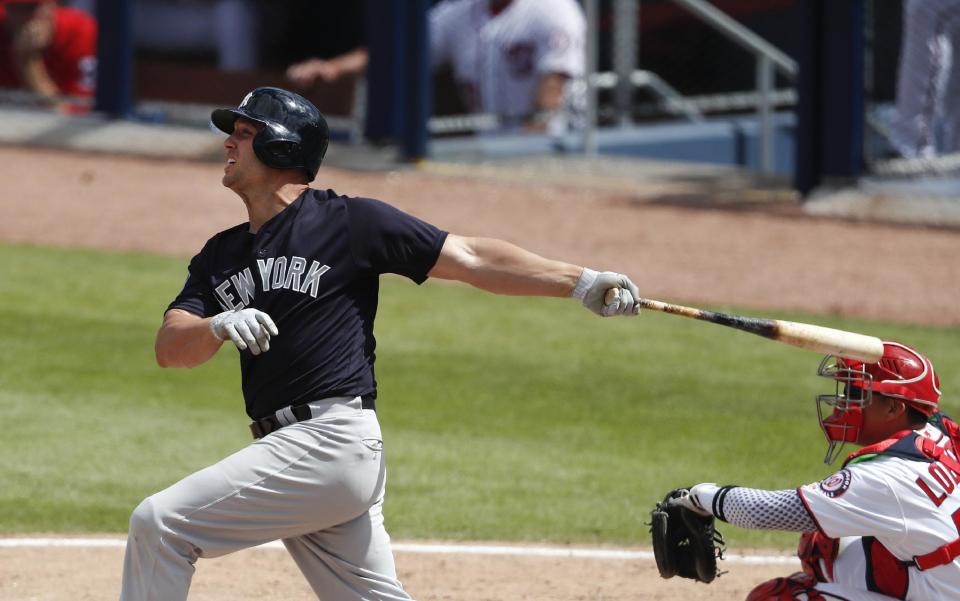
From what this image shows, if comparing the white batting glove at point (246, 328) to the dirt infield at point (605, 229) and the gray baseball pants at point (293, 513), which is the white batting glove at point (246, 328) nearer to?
the gray baseball pants at point (293, 513)

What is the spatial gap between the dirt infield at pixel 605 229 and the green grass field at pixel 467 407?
0.51m

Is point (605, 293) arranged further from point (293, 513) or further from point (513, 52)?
point (513, 52)

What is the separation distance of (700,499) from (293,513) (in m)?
1.12

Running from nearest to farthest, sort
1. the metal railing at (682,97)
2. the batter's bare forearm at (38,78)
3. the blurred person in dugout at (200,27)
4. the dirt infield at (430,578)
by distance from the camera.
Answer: the dirt infield at (430,578) < the metal railing at (682,97) < the batter's bare forearm at (38,78) < the blurred person in dugout at (200,27)

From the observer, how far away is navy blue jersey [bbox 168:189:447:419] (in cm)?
399

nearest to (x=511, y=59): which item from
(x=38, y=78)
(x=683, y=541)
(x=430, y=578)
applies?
(x=38, y=78)

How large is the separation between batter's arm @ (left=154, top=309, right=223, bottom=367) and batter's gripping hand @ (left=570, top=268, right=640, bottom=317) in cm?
101

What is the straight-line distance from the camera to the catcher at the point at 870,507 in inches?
151

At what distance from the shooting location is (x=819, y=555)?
4254mm

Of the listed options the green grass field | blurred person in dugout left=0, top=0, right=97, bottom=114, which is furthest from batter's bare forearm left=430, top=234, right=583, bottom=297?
blurred person in dugout left=0, top=0, right=97, bottom=114

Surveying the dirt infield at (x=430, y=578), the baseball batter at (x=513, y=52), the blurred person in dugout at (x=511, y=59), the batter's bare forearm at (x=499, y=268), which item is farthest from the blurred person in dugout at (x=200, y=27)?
the batter's bare forearm at (x=499, y=268)

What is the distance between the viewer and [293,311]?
13.1 feet

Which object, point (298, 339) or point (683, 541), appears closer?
point (298, 339)

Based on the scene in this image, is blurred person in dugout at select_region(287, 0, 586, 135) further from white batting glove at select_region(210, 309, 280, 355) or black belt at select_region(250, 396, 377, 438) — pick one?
white batting glove at select_region(210, 309, 280, 355)
